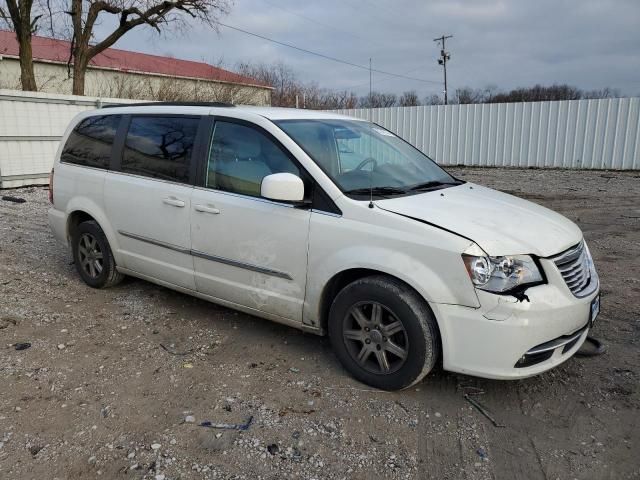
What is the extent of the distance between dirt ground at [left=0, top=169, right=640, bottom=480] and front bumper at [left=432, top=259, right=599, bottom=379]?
0.34 m

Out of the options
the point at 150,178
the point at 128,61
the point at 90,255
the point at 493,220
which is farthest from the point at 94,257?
the point at 128,61

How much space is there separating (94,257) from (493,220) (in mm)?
3806

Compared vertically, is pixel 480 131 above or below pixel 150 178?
above

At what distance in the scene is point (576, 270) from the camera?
3223 mm

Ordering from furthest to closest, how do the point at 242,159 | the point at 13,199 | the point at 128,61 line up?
1. the point at 128,61
2. the point at 13,199
3. the point at 242,159

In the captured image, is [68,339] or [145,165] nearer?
[68,339]

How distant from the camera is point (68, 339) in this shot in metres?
4.07

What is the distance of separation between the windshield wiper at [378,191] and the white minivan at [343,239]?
15mm

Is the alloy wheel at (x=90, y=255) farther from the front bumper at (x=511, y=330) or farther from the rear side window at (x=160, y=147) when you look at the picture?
the front bumper at (x=511, y=330)

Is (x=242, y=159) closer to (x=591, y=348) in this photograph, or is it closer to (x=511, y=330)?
(x=511, y=330)

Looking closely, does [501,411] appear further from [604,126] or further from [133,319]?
[604,126]

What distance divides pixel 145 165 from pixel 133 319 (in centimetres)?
134

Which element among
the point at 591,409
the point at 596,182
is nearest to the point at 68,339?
the point at 591,409

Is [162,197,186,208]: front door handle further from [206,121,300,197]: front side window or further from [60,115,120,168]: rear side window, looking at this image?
[60,115,120,168]: rear side window
